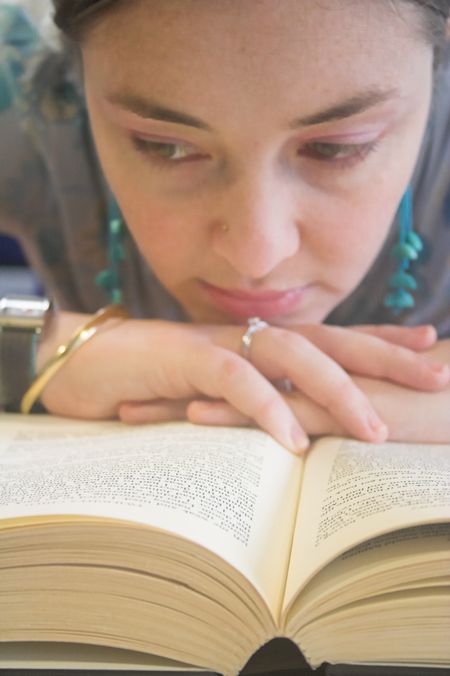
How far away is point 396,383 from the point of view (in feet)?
2.64

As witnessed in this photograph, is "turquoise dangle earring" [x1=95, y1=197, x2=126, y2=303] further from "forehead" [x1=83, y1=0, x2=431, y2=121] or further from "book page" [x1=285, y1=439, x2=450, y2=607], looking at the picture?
"book page" [x1=285, y1=439, x2=450, y2=607]

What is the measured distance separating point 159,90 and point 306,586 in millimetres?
455

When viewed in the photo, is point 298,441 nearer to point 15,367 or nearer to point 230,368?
point 230,368

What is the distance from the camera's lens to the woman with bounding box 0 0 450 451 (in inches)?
27.3

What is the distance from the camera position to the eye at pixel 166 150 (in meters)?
0.79

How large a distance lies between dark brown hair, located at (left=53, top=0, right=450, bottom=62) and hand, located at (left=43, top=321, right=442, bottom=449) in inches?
12.1

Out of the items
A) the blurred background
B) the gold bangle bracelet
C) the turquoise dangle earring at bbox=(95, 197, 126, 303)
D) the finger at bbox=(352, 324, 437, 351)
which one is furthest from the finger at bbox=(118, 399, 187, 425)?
the blurred background

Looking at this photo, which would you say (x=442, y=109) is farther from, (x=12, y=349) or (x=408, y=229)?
(x=12, y=349)

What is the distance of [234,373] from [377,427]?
146 mm

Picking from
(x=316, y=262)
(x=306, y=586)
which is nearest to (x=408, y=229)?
(x=316, y=262)

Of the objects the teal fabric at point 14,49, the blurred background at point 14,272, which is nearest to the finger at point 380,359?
the teal fabric at point 14,49

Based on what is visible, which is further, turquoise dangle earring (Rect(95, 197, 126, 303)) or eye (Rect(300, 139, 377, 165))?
turquoise dangle earring (Rect(95, 197, 126, 303))

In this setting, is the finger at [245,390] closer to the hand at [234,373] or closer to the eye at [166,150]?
the hand at [234,373]

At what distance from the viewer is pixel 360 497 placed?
1.94ft
